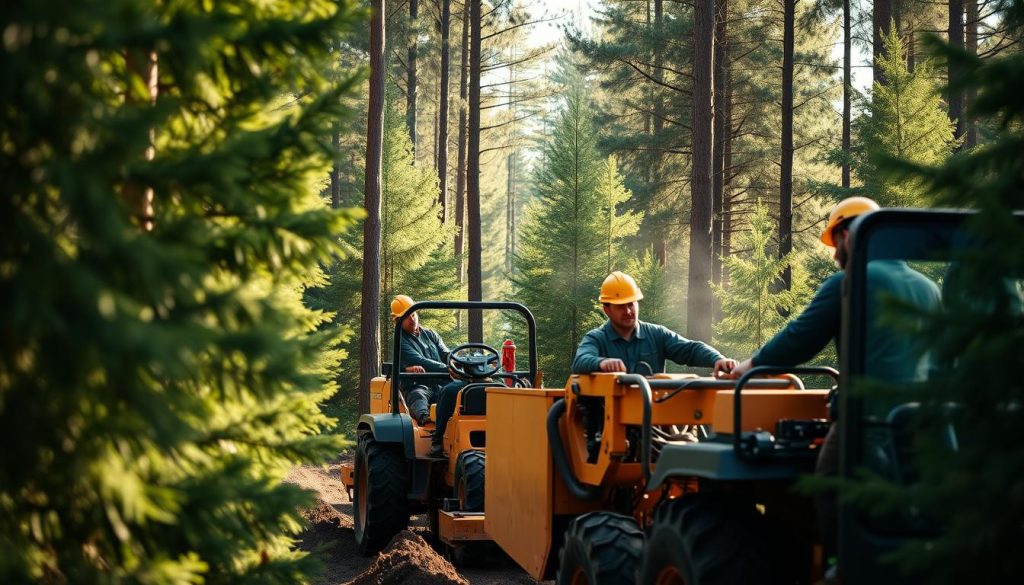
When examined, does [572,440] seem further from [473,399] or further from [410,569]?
[473,399]

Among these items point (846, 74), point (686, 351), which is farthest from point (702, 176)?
point (846, 74)

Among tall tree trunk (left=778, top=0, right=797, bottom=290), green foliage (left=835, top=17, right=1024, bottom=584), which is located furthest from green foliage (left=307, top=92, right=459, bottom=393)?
green foliage (left=835, top=17, right=1024, bottom=584)

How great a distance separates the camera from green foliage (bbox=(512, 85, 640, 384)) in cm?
2702

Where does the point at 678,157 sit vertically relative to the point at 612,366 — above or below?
above

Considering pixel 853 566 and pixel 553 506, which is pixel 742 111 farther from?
pixel 853 566

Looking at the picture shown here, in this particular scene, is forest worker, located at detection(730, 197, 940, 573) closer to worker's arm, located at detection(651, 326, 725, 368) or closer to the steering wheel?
worker's arm, located at detection(651, 326, 725, 368)

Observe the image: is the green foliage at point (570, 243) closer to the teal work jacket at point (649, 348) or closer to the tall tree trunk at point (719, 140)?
Result: the tall tree trunk at point (719, 140)

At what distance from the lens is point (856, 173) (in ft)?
72.9

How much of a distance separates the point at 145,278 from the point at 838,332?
3175 mm

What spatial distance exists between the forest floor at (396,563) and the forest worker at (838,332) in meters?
2.10

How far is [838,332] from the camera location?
15.6 ft

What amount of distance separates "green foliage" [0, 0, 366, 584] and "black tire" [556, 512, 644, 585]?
1.63 meters

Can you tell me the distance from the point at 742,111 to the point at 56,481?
3098 cm

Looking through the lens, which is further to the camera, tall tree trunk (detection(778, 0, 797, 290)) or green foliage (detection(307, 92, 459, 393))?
green foliage (detection(307, 92, 459, 393))
